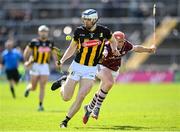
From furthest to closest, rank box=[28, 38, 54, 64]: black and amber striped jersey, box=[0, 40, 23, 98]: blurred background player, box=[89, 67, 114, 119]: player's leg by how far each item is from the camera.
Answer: box=[0, 40, 23, 98]: blurred background player, box=[28, 38, 54, 64]: black and amber striped jersey, box=[89, 67, 114, 119]: player's leg

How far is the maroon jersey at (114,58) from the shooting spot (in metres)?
18.4

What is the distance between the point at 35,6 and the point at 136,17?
6.81 m

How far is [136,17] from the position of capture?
4616 cm

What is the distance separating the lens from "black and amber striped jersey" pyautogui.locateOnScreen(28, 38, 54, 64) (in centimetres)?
2394

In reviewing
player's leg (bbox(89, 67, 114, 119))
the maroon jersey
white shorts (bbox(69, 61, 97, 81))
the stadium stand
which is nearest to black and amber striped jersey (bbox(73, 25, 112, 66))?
white shorts (bbox(69, 61, 97, 81))

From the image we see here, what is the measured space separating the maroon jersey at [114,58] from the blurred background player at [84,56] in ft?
6.61

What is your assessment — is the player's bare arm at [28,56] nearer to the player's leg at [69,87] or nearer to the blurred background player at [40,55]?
the blurred background player at [40,55]

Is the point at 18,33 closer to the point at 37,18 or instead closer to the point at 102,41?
the point at 37,18

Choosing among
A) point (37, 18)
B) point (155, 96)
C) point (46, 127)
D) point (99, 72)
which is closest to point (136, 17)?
point (37, 18)

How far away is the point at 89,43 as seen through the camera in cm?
1619

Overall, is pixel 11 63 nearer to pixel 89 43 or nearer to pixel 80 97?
pixel 89 43

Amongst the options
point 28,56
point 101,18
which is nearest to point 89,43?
point 28,56

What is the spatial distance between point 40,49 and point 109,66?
18.7 feet

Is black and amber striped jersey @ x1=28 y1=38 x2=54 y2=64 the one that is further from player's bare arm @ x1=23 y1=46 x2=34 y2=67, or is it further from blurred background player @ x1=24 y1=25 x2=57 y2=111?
player's bare arm @ x1=23 y1=46 x2=34 y2=67
